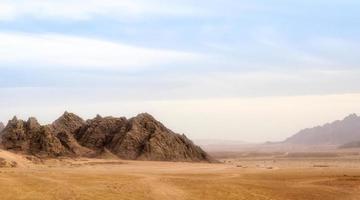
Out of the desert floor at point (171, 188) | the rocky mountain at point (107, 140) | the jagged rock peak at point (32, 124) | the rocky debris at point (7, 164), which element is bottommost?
the desert floor at point (171, 188)

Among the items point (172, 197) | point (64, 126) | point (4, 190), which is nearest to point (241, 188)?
point (172, 197)

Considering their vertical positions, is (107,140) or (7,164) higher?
(107,140)

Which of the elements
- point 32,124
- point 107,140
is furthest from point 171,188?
point 107,140

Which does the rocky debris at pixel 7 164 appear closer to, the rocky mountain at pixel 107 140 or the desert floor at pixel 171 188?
the desert floor at pixel 171 188

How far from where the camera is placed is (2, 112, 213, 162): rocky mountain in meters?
61.3

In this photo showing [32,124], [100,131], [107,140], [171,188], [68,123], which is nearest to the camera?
[171,188]

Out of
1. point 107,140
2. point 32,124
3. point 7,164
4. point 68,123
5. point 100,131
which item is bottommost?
point 7,164

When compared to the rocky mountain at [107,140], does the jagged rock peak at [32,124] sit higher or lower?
higher

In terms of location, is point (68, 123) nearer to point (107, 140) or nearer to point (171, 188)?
point (107, 140)

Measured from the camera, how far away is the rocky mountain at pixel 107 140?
201 feet

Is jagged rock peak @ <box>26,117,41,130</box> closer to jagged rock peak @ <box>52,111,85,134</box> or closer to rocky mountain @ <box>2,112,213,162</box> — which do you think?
rocky mountain @ <box>2,112,213,162</box>

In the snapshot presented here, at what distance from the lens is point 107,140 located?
66.9 metres

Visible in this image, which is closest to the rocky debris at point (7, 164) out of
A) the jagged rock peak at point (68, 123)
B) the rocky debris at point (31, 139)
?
the rocky debris at point (31, 139)

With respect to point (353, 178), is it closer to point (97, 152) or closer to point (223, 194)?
point (223, 194)
